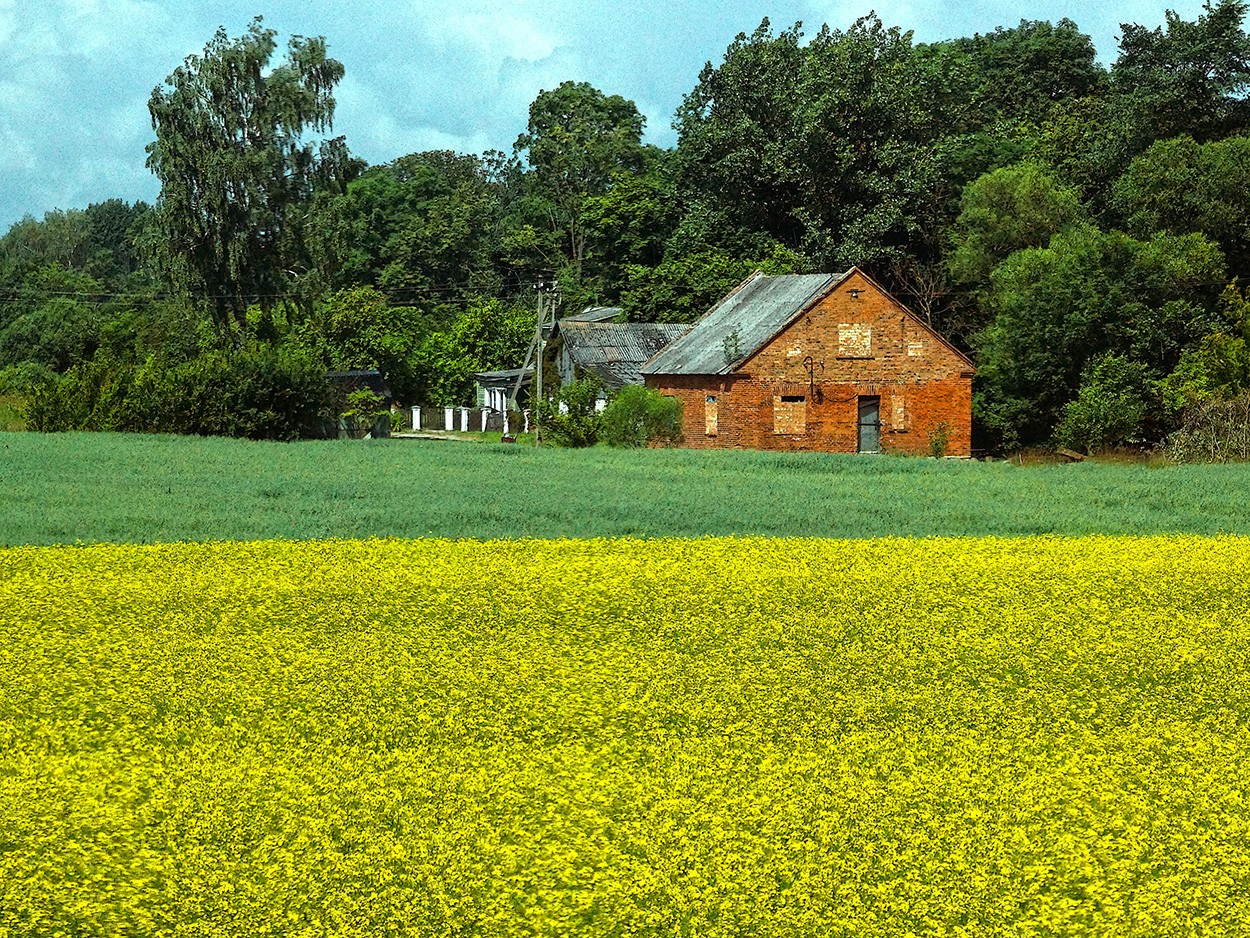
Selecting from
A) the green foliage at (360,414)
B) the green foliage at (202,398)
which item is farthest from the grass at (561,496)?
the green foliage at (360,414)

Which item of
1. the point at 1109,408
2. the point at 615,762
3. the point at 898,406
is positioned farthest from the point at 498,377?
the point at 615,762

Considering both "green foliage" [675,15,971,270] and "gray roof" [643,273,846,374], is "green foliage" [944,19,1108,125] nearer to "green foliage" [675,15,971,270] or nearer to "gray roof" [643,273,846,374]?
"green foliage" [675,15,971,270]

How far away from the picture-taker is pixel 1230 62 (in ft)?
204

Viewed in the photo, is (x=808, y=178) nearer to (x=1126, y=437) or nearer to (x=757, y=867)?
(x=1126, y=437)

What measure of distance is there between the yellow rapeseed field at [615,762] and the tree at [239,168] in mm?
49569

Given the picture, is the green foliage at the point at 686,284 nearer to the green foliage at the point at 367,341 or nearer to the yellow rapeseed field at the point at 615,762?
the green foliage at the point at 367,341

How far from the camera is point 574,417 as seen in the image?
173 ft

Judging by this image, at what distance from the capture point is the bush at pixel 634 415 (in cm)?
5259

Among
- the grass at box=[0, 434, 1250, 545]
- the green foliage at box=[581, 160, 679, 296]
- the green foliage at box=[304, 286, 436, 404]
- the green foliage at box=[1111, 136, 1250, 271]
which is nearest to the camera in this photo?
the grass at box=[0, 434, 1250, 545]

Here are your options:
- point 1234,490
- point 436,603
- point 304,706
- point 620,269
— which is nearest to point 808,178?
point 620,269

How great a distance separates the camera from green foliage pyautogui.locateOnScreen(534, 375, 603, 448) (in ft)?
173

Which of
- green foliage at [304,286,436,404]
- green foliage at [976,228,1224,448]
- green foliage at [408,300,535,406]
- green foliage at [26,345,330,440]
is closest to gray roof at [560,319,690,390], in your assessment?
green foliage at [976,228,1224,448]

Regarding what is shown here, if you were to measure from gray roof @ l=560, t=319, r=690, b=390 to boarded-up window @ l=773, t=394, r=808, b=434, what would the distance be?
1030cm

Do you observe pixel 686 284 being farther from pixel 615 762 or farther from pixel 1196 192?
pixel 615 762
